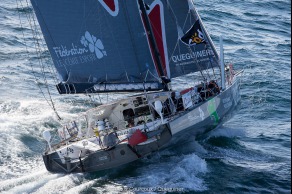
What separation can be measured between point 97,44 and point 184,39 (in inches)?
137

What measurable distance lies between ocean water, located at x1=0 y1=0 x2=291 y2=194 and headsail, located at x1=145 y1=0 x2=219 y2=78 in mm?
3044

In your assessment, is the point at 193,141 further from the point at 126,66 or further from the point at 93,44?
the point at 93,44

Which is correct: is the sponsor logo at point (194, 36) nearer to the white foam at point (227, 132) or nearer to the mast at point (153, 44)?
the mast at point (153, 44)

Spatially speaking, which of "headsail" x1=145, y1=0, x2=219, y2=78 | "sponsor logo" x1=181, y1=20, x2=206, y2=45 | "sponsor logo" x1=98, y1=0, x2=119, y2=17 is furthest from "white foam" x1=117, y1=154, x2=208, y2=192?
"sponsor logo" x1=98, y1=0, x2=119, y2=17

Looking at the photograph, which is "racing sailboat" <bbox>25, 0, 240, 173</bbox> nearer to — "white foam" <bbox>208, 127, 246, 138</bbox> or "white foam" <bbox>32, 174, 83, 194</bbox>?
"white foam" <bbox>32, 174, 83, 194</bbox>

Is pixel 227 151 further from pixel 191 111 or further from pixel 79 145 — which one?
pixel 79 145

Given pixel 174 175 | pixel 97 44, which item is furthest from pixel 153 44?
pixel 174 175

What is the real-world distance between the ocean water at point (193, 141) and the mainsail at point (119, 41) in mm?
3239

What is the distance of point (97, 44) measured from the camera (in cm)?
2248

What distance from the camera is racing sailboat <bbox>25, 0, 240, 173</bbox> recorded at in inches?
843

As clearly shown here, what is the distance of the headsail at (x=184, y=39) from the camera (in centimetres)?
2294

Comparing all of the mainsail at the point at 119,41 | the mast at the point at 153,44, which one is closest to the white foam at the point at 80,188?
the mainsail at the point at 119,41

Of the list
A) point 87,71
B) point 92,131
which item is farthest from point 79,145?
point 87,71

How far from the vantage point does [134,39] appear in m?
22.2
